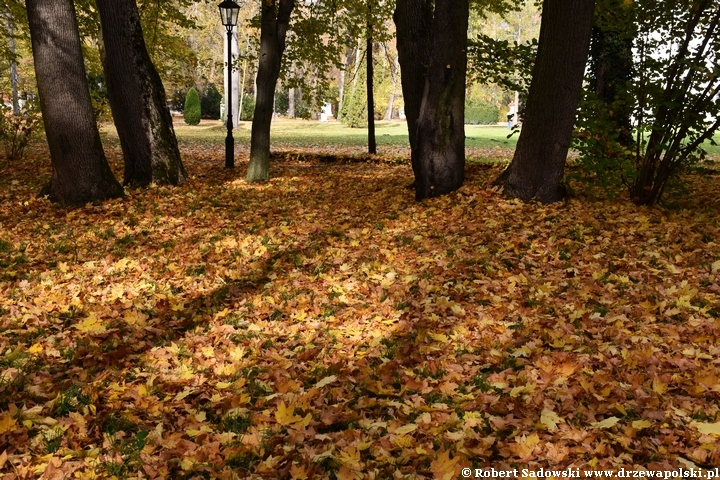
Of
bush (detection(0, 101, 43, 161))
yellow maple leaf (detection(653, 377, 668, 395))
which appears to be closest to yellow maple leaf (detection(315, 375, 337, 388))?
yellow maple leaf (detection(653, 377, 668, 395))

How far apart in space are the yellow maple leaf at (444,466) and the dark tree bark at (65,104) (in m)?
7.61

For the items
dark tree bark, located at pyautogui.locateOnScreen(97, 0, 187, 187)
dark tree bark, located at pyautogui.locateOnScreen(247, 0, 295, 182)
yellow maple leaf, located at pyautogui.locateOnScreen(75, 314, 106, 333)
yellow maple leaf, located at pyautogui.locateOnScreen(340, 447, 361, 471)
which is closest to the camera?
yellow maple leaf, located at pyautogui.locateOnScreen(340, 447, 361, 471)

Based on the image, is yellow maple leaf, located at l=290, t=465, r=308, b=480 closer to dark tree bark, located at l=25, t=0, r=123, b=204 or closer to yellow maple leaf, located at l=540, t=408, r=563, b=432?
yellow maple leaf, located at l=540, t=408, r=563, b=432

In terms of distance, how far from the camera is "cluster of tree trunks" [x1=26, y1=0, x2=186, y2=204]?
8.04 m

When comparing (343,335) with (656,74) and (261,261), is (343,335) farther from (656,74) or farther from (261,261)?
(656,74)

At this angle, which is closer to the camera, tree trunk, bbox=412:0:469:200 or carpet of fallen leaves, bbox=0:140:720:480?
carpet of fallen leaves, bbox=0:140:720:480

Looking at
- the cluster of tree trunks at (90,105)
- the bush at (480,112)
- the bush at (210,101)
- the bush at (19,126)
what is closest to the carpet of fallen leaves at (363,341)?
the cluster of tree trunks at (90,105)

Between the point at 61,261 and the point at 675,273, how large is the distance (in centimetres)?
652

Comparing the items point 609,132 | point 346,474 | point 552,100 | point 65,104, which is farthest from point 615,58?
point 346,474

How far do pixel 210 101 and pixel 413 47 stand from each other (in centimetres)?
4255

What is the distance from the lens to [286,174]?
42.9 ft

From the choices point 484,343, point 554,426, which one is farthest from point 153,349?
point 554,426

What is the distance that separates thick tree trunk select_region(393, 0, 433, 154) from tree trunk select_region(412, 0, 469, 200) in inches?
12.1

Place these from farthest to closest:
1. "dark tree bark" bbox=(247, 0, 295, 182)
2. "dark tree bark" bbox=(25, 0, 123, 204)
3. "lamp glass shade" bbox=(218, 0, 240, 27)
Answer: "lamp glass shade" bbox=(218, 0, 240, 27) → "dark tree bark" bbox=(247, 0, 295, 182) → "dark tree bark" bbox=(25, 0, 123, 204)
